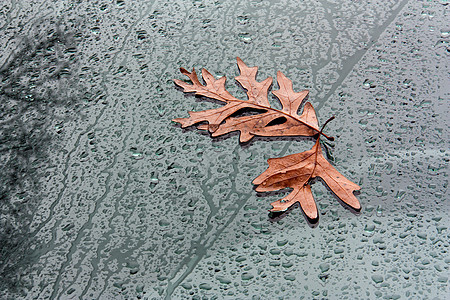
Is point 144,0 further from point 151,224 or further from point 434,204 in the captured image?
point 434,204

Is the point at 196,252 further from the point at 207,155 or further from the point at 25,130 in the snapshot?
the point at 25,130

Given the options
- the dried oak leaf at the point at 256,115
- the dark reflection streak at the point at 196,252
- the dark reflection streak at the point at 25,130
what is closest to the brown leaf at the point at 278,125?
the dried oak leaf at the point at 256,115

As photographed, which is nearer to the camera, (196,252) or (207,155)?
(196,252)

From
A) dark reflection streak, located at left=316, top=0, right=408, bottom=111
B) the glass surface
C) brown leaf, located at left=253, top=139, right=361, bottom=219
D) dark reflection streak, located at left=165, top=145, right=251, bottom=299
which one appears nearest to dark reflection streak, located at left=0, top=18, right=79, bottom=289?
the glass surface

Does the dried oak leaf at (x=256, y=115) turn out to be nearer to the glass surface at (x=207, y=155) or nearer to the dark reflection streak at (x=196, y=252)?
the glass surface at (x=207, y=155)

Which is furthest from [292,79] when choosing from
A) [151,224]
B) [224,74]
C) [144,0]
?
[144,0]

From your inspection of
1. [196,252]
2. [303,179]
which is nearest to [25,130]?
[196,252]
